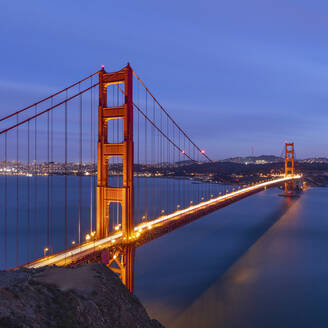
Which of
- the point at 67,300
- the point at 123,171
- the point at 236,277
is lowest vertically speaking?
the point at 236,277

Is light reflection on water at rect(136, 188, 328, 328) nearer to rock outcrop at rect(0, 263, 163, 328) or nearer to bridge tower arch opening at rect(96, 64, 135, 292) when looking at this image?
bridge tower arch opening at rect(96, 64, 135, 292)

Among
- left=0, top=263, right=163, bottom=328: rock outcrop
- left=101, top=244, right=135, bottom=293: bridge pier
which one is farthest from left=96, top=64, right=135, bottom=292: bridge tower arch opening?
left=0, top=263, right=163, bottom=328: rock outcrop

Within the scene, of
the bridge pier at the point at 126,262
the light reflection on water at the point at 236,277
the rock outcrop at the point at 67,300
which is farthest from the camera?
the light reflection on water at the point at 236,277

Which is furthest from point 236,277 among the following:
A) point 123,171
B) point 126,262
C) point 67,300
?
point 67,300

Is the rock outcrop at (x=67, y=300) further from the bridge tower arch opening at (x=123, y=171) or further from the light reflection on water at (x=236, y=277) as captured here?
the light reflection on water at (x=236, y=277)

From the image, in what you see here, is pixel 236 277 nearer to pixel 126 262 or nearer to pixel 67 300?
pixel 126 262

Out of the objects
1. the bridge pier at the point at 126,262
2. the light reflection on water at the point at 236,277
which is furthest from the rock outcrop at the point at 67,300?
the light reflection on water at the point at 236,277

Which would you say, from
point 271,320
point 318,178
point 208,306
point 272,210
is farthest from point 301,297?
point 318,178
